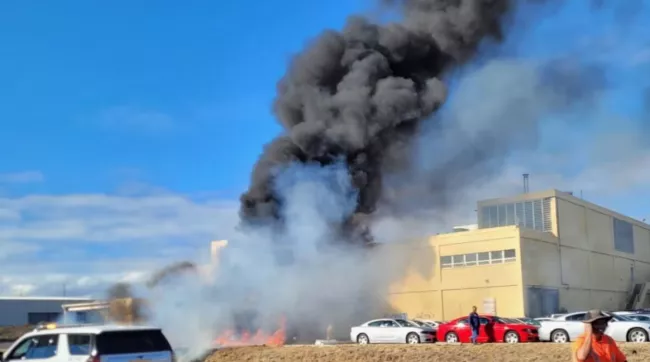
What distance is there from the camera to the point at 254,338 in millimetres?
35000

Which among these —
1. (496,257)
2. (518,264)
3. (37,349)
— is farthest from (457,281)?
(37,349)

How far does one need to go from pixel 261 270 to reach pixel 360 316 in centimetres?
1216

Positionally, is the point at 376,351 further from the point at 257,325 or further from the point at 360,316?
the point at 360,316

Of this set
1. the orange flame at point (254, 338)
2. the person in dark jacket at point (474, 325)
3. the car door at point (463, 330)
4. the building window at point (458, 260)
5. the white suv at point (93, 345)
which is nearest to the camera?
the white suv at point (93, 345)

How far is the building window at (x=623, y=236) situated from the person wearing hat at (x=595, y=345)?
56799mm

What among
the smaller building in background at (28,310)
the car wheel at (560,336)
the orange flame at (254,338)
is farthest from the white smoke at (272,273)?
the smaller building in background at (28,310)

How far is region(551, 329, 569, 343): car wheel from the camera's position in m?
28.4

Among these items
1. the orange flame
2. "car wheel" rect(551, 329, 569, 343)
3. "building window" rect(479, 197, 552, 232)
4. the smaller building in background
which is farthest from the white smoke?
the smaller building in background

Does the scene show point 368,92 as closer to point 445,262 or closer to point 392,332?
point 392,332

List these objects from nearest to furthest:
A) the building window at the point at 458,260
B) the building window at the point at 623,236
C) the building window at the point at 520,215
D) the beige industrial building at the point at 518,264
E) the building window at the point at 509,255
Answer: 1. the building window at the point at 509,255
2. the beige industrial building at the point at 518,264
3. the building window at the point at 458,260
4. the building window at the point at 520,215
5. the building window at the point at 623,236

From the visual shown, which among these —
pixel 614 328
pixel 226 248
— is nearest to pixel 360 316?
pixel 226 248

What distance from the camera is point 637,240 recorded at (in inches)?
2559

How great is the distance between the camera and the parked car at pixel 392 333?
31203mm

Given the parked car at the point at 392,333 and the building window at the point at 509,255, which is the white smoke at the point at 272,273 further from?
the building window at the point at 509,255
